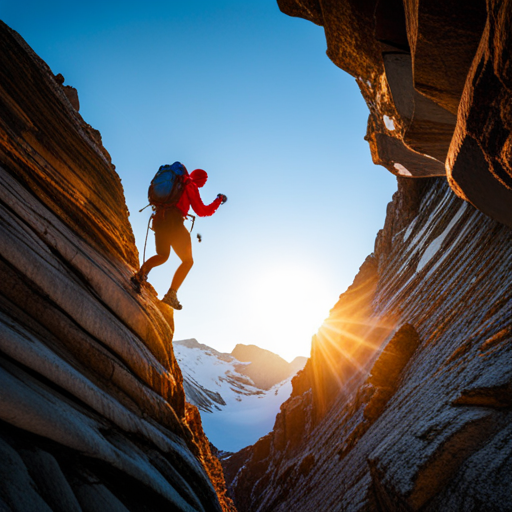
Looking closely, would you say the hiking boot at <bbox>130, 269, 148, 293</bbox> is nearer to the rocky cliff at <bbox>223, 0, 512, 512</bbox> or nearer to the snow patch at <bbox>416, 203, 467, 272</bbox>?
the rocky cliff at <bbox>223, 0, 512, 512</bbox>

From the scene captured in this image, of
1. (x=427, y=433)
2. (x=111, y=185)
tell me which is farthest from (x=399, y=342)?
(x=111, y=185)

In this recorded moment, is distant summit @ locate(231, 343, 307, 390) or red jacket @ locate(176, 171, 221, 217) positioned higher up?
distant summit @ locate(231, 343, 307, 390)

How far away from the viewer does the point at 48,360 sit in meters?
3.23

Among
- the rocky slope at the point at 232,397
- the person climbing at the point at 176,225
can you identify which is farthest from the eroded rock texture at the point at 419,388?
the rocky slope at the point at 232,397

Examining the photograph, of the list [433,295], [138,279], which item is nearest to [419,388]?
[433,295]

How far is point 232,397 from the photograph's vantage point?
65875 millimetres

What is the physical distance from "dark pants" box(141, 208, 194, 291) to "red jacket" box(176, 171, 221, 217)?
0.66 ft

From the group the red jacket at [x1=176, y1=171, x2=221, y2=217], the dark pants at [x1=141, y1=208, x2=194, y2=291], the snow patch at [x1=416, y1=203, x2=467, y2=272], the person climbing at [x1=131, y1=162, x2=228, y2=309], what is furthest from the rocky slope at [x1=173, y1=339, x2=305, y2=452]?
the red jacket at [x1=176, y1=171, x2=221, y2=217]

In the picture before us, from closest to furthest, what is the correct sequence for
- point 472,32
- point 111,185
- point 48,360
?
point 48,360 < point 472,32 < point 111,185

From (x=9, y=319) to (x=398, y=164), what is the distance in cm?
1308

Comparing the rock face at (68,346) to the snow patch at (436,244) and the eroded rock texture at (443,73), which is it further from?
the snow patch at (436,244)

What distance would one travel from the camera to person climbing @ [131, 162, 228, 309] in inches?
272

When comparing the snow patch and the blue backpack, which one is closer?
the blue backpack

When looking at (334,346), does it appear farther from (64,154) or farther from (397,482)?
(64,154)
